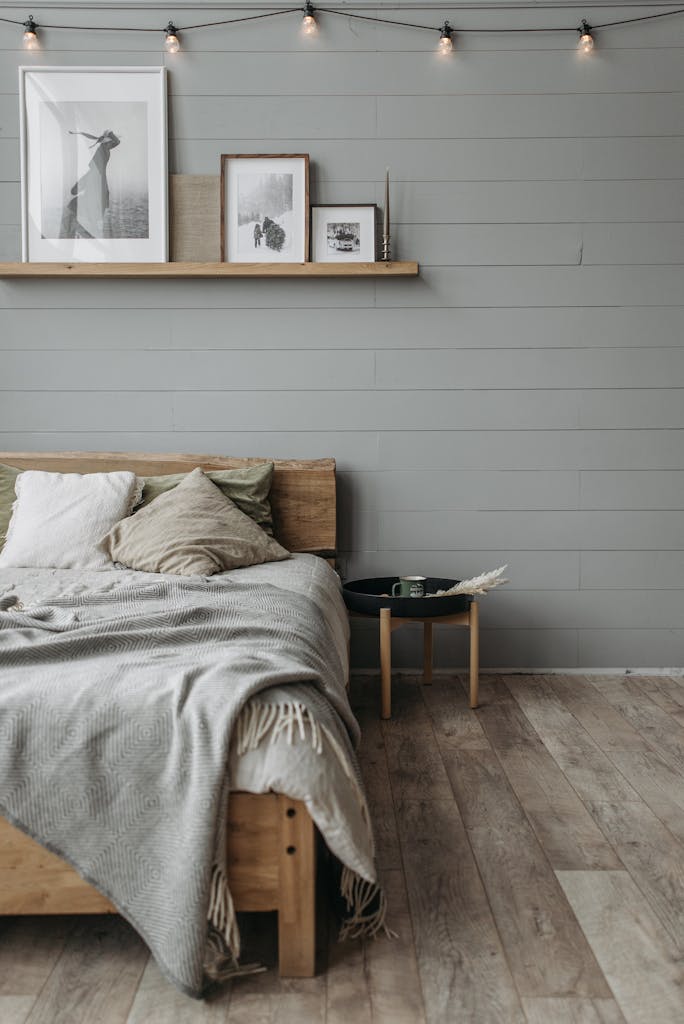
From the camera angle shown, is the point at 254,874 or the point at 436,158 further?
the point at 436,158

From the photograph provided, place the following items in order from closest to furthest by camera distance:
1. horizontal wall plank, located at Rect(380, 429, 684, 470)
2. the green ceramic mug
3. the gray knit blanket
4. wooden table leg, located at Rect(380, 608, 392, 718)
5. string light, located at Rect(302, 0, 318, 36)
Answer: the gray knit blanket, wooden table leg, located at Rect(380, 608, 392, 718), the green ceramic mug, string light, located at Rect(302, 0, 318, 36), horizontal wall plank, located at Rect(380, 429, 684, 470)

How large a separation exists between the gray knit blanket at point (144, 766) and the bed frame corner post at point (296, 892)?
11 centimetres

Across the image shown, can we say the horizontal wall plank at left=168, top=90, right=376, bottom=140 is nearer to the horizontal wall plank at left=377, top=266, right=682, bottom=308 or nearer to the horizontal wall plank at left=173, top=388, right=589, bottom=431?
the horizontal wall plank at left=377, top=266, right=682, bottom=308

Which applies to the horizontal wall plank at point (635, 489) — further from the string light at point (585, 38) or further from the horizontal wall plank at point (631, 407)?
the string light at point (585, 38)

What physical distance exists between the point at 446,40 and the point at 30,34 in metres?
1.64

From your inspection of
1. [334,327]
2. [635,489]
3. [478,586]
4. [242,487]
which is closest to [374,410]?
[334,327]

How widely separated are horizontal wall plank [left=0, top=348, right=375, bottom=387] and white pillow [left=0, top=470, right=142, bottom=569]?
1.64 ft

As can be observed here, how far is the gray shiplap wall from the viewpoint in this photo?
140 inches

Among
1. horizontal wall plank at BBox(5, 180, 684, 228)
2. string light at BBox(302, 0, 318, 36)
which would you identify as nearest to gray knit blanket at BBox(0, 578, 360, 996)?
horizontal wall plank at BBox(5, 180, 684, 228)

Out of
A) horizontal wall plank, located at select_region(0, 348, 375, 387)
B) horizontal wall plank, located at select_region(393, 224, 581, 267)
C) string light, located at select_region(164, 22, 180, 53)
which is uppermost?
string light, located at select_region(164, 22, 180, 53)

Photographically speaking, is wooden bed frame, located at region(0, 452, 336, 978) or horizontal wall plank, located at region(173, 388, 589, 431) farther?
horizontal wall plank, located at region(173, 388, 589, 431)

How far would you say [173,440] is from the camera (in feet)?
12.1

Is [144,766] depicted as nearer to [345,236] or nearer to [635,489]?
[345,236]

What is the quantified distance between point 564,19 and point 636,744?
281 cm
